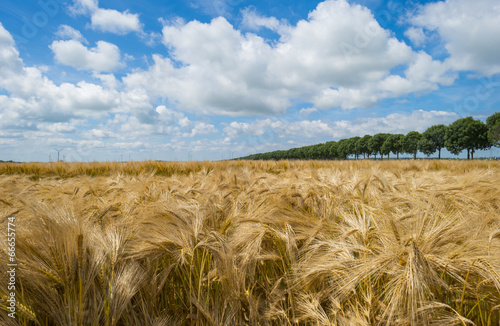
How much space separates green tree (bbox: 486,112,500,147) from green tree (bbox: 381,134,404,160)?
21.6 metres

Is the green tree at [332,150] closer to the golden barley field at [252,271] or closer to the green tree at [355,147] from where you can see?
the green tree at [355,147]

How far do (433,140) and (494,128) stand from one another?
594 inches

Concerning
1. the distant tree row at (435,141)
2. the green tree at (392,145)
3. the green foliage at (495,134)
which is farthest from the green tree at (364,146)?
the green foliage at (495,134)

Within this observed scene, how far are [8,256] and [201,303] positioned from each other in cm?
99

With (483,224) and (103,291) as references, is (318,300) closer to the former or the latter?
(103,291)

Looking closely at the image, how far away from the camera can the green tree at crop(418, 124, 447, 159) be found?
66750mm

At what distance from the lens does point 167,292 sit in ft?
5.33

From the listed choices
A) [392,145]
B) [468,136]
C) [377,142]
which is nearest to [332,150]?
[377,142]

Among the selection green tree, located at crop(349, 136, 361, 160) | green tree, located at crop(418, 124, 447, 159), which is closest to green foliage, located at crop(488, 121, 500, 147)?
green tree, located at crop(418, 124, 447, 159)

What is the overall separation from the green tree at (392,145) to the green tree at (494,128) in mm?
21644

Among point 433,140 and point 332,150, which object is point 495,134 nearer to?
point 433,140

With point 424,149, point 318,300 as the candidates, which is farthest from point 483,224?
point 424,149

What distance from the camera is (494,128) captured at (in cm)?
5344

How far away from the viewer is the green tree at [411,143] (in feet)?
246
